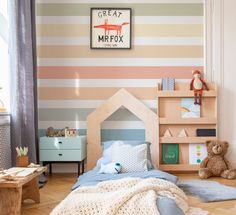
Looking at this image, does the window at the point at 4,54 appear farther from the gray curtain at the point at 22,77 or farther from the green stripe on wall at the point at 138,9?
the green stripe on wall at the point at 138,9

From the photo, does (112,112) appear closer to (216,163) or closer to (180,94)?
(180,94)

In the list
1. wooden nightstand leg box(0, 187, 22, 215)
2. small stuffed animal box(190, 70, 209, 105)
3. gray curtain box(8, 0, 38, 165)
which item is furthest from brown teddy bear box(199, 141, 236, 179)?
wooden nightstand leg box(0, 187, 22, 215)

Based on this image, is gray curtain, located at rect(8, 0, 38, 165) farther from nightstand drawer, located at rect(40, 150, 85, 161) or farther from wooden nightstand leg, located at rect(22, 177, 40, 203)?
wooden nightstand leg, located at rect(22, 177, 40, 203)

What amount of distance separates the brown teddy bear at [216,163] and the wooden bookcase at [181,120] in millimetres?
136

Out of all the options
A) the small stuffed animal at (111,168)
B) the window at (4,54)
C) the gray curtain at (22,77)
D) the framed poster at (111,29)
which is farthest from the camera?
the framed poster at (111,29)

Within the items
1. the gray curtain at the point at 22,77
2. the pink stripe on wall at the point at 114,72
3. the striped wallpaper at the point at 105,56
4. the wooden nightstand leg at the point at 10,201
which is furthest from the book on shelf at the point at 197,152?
the wooden nightstand leg at the point at 10,201

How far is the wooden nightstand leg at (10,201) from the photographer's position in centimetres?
246

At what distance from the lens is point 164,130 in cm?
434

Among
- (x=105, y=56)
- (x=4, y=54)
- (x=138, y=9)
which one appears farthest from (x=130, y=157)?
(x=138, y=9)

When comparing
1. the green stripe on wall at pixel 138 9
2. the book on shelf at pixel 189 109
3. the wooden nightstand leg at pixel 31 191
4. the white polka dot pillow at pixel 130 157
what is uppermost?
the green stripe on wall at pixel 138 9

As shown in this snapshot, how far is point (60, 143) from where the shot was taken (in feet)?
13.1

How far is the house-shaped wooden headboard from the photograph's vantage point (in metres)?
4.23

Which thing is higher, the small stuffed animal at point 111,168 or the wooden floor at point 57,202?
the small stuffed animal at point 111,168

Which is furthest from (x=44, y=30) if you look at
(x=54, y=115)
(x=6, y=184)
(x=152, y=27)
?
(x=6, y=184)
